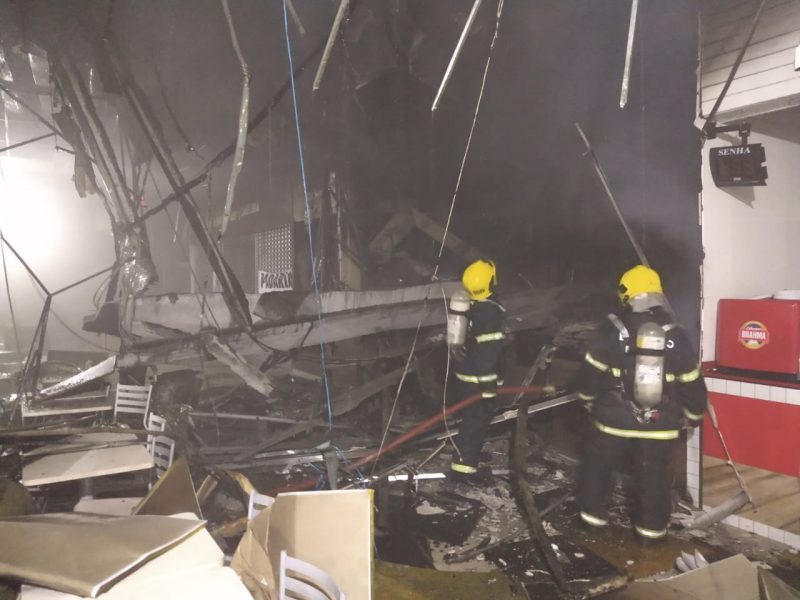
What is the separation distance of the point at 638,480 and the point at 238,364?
3.71m

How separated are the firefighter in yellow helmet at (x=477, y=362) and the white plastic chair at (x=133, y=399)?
324 cm

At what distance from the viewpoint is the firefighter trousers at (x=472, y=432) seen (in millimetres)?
4500

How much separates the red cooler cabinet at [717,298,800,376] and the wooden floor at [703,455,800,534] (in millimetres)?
823

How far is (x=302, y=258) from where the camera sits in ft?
20.3

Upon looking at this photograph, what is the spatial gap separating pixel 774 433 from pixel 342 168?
534 centimetres

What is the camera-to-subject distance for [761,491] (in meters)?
3.54

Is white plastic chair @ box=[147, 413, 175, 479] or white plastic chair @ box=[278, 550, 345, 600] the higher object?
white plastic chair @ box=[278, 550, 345, 600]

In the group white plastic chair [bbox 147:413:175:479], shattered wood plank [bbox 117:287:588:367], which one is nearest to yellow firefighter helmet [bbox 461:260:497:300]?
shattered wood plank [bbox 117:287:588:367]

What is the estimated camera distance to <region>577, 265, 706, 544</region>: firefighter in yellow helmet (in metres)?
3.40

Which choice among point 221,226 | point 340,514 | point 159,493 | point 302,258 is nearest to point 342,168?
point 302,258

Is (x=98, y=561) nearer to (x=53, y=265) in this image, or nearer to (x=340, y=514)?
(x=340, y=514)

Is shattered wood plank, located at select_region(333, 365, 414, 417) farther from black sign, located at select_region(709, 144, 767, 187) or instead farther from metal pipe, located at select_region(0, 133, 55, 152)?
metal pipe, located at select_region(0, 133, 55, 152)

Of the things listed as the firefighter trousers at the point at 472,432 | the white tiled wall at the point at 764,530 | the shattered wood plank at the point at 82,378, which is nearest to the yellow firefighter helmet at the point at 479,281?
the firefighter trousers at the point at 472,432

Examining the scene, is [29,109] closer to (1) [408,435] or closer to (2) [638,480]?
(1) [408,435]
